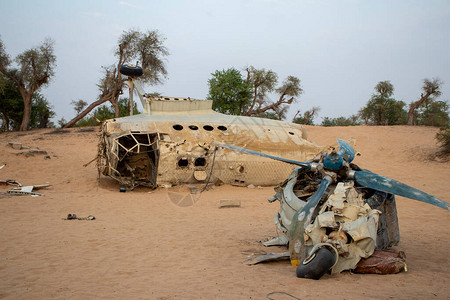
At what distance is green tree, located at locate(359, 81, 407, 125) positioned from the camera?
34.1 m

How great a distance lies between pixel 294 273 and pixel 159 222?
16.6 ft

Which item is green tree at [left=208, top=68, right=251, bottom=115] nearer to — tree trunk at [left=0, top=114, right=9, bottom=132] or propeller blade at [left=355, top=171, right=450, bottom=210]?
tree trunk at [left=0, top=114, right=9, bottom=132]

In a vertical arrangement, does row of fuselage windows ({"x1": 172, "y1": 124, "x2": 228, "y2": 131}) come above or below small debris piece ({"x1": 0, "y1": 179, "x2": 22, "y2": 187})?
above

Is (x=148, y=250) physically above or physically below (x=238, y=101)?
below

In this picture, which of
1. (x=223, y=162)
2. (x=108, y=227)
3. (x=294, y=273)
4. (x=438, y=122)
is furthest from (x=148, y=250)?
(x=438, y=122)

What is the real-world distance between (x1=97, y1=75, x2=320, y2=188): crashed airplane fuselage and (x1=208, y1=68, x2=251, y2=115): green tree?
15.0 m

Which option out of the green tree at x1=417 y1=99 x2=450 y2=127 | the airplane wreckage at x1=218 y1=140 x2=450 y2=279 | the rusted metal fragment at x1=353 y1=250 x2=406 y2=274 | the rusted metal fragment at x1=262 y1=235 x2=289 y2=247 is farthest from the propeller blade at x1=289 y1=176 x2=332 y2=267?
the green tree at x1=417 y1=99 x2=450 y2=127

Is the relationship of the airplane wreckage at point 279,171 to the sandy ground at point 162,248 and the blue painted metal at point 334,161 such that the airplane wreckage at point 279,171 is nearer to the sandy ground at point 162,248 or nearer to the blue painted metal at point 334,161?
the blue painted metal at point 334,161

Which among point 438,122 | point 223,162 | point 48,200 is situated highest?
point 438,122

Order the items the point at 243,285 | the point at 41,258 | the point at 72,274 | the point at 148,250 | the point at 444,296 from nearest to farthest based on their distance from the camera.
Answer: the point at 444,296 < the point at 243,285 < the point at 72,274 < the point at 41,258 < the point at 148,250

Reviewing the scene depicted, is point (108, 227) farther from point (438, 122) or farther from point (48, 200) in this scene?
point (438, 122)

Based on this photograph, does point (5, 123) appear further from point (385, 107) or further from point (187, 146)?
point (385, 107)

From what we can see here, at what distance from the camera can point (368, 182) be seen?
565cm

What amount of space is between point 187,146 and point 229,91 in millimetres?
18042
